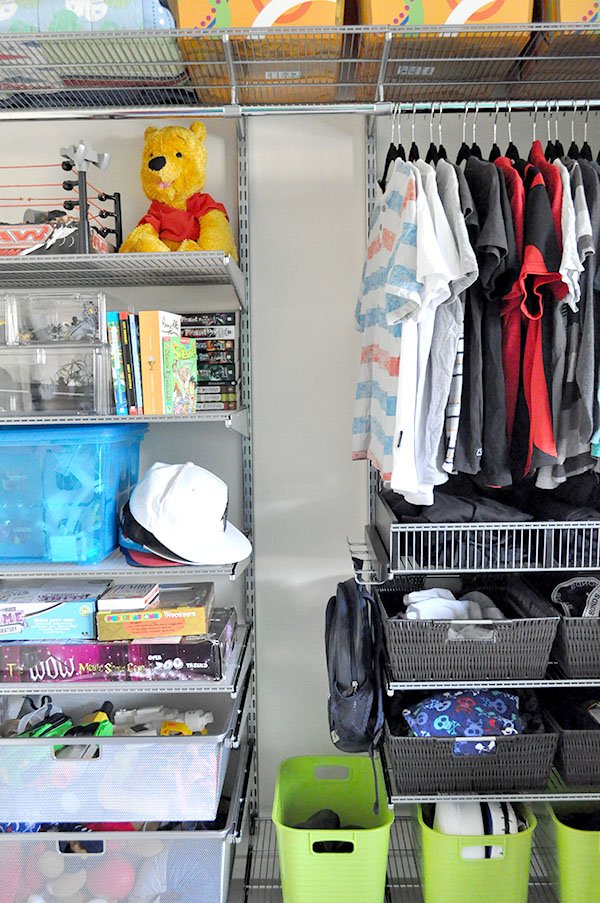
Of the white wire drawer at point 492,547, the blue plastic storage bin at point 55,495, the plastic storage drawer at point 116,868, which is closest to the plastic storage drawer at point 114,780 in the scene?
the plastic storage drawer at point 116,868

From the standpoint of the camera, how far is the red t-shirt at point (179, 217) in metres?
1.97

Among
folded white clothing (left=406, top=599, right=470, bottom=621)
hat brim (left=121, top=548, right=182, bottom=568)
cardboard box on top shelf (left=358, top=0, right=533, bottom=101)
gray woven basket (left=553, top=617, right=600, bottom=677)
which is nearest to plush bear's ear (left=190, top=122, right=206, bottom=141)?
cardboard box on top shelf (left=358, top=0, right=533, bottom=101)

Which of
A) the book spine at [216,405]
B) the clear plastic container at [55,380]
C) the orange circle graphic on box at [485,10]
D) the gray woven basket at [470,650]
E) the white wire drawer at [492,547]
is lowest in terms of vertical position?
the gray woven basket at [470,650]

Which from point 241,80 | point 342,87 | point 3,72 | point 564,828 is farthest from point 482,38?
point 564,828

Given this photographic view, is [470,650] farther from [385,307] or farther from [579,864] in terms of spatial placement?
[385,307]

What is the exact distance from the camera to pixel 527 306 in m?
1.50

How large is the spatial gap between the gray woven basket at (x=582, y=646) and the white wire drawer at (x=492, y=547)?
0.15 metres

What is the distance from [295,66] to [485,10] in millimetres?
509

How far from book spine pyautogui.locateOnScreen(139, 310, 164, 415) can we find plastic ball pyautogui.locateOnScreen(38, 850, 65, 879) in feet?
3.92

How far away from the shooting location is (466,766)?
173 cm

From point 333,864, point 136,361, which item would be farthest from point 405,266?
point 333,864

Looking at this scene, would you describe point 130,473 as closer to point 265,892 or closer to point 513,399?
point 513,399

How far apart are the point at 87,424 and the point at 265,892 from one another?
1.43 meters

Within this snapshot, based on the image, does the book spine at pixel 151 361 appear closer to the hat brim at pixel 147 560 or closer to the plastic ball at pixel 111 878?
the hat brim at pixel 147 560
